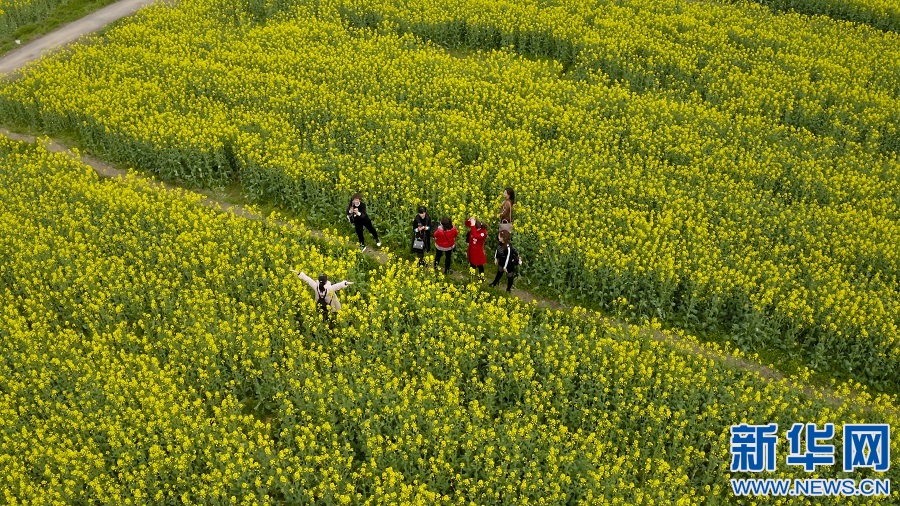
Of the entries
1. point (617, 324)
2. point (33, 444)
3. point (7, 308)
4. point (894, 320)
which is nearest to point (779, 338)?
point (894, 320)

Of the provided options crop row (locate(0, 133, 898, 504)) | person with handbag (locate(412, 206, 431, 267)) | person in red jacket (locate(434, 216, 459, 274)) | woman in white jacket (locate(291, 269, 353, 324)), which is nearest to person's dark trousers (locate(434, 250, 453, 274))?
person in red jacket (locate(434, 216, 459, 274))

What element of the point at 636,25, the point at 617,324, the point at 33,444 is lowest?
the point at 33,444

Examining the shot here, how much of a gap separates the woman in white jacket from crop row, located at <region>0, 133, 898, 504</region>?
1.27 feet

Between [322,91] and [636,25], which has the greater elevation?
[636,25]

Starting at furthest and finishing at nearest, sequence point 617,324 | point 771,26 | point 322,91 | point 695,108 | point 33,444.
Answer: point 771,26 → point 322,91 → point 695,108 → point 617,324 → point 33,444

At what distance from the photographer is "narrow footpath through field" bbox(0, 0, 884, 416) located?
12.5m

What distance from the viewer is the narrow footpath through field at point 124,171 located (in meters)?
12.5

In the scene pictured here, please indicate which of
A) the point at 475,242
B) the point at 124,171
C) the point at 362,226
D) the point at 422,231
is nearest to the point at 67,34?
the point at 124,171

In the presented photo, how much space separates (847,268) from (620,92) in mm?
8840

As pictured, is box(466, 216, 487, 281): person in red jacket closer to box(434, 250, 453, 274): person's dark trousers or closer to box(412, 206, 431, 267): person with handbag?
box(434, 250, 453, 274): person's dark trousers

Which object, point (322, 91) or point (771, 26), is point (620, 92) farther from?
point (322, 91)

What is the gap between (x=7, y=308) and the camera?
13.5m

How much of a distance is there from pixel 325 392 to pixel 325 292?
2.02 m

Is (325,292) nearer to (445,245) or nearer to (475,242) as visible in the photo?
(445,245)
